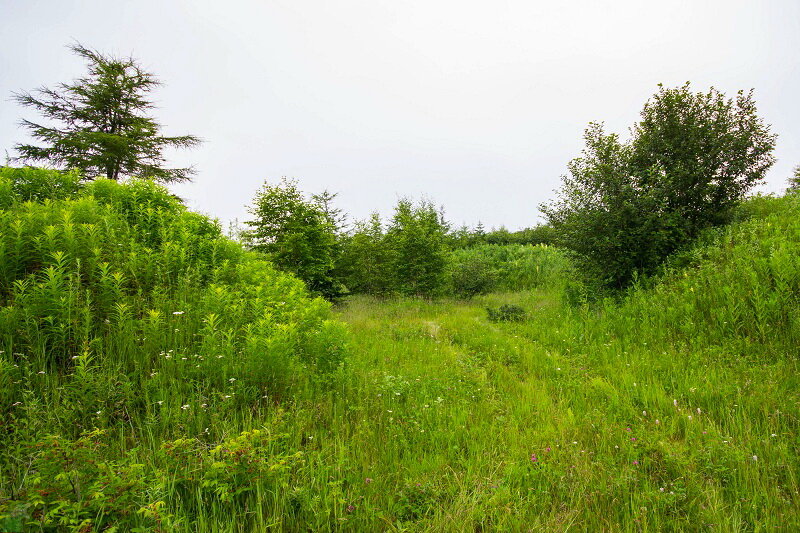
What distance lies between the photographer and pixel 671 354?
16.7 ft

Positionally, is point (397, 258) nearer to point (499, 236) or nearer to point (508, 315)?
point (508, 315)

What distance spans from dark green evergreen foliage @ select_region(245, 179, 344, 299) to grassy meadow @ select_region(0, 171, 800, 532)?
642 cm

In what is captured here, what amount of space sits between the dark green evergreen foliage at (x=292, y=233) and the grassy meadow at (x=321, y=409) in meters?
6.42

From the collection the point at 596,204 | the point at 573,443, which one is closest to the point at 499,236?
the point at 596,204

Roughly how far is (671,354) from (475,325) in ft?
14.8

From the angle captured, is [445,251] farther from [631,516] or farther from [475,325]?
Answer: [631,516]

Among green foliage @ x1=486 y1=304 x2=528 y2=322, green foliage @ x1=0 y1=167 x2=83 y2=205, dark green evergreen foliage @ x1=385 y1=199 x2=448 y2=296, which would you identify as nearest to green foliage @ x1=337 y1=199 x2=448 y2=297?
dark green evergreen foliage @ x1=385 y1=199 x2=448 y2=296

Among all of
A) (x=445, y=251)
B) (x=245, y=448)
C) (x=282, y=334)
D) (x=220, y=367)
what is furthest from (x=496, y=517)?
(x=445, y=251)

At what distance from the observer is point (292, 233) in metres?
12.5

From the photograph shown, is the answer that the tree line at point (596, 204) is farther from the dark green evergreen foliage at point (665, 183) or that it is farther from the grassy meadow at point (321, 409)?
the grassy meadow at point (321, 409)

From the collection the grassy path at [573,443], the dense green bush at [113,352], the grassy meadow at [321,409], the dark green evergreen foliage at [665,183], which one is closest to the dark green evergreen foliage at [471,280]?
the dark green evergreen foliage at [665,183]

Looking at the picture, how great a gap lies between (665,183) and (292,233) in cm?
1215

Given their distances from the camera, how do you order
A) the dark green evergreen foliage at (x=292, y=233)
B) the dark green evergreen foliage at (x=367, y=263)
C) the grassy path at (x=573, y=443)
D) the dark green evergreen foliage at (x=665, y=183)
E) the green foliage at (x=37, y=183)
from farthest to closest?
the dark green evergreen foliage at (x=367, y=263), the dark green evergreen foliage at (x=292, y=233), the dark green evergreen foliage at (x=665, y=183), the green foliage at (x=37, y=183), the grassy path at (x=573, y=443)

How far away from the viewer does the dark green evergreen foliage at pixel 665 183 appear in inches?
340
